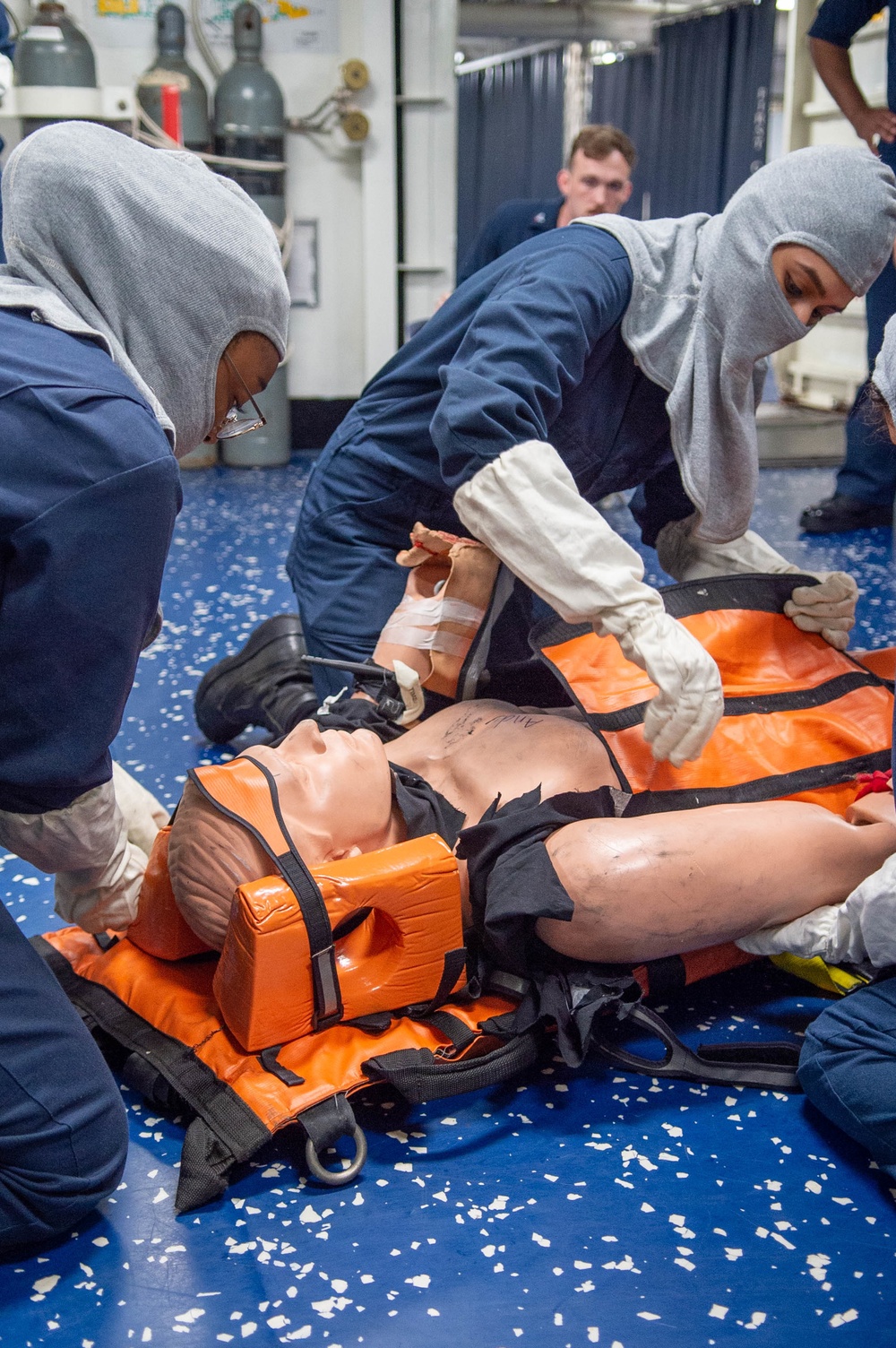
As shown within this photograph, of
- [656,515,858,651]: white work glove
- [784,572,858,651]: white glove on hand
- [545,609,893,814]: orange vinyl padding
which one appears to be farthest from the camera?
[656,515,858,651]: white work glove

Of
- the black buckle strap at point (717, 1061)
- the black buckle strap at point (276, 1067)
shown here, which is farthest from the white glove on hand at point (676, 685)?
the black buckle strap at point (276, 1067)

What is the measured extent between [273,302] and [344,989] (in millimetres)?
918

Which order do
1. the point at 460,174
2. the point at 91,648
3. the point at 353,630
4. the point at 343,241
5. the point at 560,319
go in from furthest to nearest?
the point at 460,174 < the point at 343,241 < the point at 353,630 < the point at 560,319 < the point at 91,648

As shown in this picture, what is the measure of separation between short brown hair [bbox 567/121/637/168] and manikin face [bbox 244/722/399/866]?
3.40 meters

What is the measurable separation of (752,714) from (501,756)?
18.6 inches

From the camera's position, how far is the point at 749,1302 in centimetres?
129

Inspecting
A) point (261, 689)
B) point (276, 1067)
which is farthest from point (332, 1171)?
point (261, 689)

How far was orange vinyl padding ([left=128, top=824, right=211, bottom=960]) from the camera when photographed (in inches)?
66.0

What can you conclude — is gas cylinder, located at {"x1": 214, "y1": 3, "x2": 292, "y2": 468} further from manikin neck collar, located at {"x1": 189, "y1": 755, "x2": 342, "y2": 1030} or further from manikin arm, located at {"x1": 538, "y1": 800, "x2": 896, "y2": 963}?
manikin arm, located at {"x1": 538, "y1": 800, "x2": 896, "y2": 963}

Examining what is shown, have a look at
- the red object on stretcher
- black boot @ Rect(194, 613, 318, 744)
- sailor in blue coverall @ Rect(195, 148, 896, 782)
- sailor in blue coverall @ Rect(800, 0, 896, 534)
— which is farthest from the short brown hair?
black boot @ Rect(194, 613, 318, 744)

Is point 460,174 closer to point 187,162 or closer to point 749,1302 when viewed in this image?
point 187,162

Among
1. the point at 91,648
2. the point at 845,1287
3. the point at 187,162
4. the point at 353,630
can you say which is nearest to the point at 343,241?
the point at 353,630

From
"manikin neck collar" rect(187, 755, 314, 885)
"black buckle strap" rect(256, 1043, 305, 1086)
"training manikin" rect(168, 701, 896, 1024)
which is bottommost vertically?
"black buckle strap" rect(256, 1043, 305, 1086)

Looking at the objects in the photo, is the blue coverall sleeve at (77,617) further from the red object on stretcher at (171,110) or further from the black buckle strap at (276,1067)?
the red object on stretcher at (171,110)
